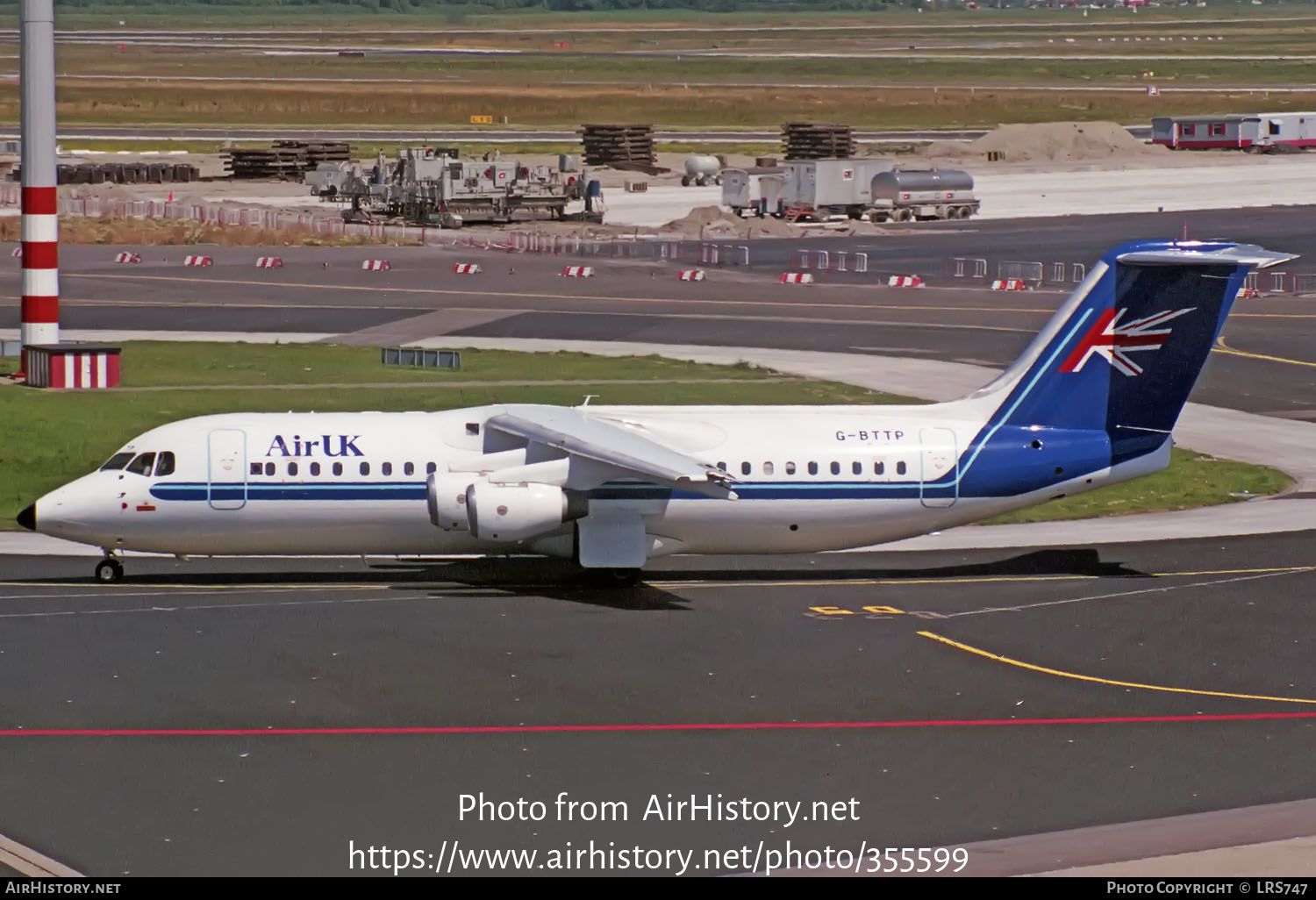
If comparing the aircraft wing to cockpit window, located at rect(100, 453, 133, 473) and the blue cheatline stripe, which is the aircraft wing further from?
cockpit window, located at rect(100, 453, 133, 473)

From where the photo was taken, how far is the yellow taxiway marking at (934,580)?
1405 inches

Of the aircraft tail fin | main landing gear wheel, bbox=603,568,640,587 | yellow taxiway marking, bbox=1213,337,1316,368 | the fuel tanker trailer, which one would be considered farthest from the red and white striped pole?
the fuel tanker trailer

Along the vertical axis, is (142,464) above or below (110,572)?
above

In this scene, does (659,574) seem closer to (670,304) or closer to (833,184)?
(670,304)

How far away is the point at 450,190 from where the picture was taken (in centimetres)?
10381

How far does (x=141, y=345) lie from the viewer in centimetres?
6397

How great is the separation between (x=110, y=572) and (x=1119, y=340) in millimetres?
19002

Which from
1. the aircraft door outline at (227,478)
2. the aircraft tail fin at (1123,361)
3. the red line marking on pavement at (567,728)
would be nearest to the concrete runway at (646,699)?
the red line marking on pavement at (567,728)

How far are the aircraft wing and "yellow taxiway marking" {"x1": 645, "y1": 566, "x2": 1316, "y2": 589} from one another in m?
2.66

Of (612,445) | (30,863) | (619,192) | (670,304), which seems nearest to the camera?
(30,863)

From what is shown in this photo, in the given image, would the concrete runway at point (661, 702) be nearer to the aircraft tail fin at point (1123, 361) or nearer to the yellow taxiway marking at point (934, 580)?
the yellow taxiway marking at point (934, 580)

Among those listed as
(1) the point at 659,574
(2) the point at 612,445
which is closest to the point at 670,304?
(1) the point at 659,574
